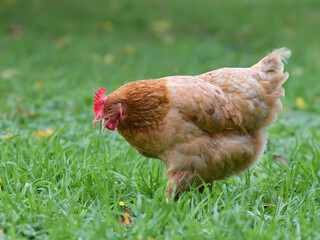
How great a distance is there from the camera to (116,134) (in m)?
4.84

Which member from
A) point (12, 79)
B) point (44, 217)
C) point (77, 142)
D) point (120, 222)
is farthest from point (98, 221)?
point (12, 79)

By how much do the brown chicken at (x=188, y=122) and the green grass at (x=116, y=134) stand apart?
0.22 meters

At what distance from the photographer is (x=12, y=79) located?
7227 mm

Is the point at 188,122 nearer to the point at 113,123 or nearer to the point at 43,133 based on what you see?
the point at 113,123

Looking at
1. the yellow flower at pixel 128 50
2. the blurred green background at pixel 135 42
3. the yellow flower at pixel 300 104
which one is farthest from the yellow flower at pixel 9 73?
the yellow flower at pixel 300 104

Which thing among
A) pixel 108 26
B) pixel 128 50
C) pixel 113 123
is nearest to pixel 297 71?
pixel 128 50

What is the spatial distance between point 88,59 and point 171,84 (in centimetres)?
582

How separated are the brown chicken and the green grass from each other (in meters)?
0.22

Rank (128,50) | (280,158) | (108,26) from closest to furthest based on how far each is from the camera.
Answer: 1. (280,158)
2. (128,50)
3. (108,26)

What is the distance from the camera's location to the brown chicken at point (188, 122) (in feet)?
10.5

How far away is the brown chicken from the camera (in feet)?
10.5

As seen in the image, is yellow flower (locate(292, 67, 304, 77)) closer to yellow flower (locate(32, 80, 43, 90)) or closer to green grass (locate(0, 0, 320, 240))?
green grass (locate(0, 0, 320, 240))

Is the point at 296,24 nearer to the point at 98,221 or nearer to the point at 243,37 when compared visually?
the point at 243,37

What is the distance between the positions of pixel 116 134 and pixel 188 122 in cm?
173
